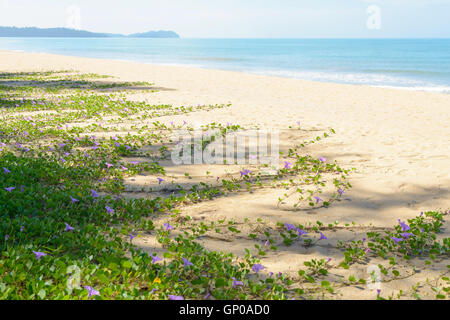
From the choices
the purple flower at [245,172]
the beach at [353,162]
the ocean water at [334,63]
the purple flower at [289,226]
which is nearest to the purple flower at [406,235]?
the beach at [353,162]

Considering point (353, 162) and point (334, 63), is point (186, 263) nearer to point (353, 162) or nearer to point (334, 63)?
point (353, 162)

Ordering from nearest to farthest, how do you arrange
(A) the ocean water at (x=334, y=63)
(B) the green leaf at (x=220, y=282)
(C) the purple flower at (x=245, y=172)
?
(B) the green leaf at (x=220, y=282)
(C) the purple flower at (x=245, y=172)
(A) the ocean water at (x=334, y=63)

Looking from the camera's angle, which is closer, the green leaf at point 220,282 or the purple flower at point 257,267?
the green leaf at point 220,282

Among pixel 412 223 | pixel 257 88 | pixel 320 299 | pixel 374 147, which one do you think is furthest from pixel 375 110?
pixel 320 299

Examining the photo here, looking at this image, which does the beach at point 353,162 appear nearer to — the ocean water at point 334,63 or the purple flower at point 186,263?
the purple flower at point 186,263

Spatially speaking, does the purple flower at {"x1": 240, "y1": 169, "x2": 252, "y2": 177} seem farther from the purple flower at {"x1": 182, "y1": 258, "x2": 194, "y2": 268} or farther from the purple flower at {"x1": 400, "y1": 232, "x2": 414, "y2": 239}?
the purple flower at {"x1": 182, "y1": 258, "x2": 194, "y2": 268}

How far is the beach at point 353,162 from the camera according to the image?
4.13 m

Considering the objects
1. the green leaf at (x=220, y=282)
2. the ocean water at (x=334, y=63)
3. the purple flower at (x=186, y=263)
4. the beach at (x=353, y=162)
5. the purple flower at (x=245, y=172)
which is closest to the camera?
the green leaf at (x=220, y=282)

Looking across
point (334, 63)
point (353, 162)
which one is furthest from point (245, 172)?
point (334, 63)

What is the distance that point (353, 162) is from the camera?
24.2 ft

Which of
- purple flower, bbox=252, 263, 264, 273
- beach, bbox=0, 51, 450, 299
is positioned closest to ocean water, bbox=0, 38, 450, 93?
beach, bbox=0, 51, 450, 299

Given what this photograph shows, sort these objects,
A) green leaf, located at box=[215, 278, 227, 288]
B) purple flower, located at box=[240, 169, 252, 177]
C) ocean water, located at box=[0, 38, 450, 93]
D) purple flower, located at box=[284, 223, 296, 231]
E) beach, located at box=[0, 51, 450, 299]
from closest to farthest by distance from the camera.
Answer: green leaf, located at box=[215, 278, 227, 288], beach, located at box=[0, 51, 450, 299], purple flower, located at box=[284, 223, 296, 231], purple flower, located at box=[240, 169, 252, 177], ocean water, located at box=[0, 38, 450, 93]

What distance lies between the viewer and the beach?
13.5 ft
